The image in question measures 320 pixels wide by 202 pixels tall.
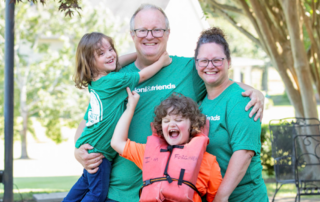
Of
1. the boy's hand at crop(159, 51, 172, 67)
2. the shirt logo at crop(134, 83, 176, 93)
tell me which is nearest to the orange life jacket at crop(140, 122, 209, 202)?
the shirt logo at crop(134, 83, 176, 93)

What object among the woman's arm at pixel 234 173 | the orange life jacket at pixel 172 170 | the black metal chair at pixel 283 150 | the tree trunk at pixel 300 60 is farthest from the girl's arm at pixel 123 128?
the tree trunk at pixel 300 60

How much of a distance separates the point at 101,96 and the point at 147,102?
1.15 feet

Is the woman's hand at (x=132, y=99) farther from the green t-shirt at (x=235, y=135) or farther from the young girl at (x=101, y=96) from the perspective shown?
the green t-shirt at (x=235, y=135)

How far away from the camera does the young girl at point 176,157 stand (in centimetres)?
224

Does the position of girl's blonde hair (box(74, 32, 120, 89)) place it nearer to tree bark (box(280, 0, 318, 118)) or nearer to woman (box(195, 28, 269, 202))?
woman (box(195, 28, 269, 202))

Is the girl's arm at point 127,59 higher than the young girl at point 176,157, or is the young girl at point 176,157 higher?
the girl's arm at point 127,59

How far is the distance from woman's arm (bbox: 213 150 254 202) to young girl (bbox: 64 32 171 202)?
0.89 meters

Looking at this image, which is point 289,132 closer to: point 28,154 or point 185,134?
point 185,134

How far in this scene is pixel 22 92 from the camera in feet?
62.6

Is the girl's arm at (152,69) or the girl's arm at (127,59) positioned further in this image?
the girl's arm at (127,59)

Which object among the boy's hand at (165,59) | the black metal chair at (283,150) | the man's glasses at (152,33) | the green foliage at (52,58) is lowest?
the black metal chair at (283,150)

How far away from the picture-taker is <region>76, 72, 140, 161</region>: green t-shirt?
9.06ft

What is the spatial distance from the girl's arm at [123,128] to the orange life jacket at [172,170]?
23cm

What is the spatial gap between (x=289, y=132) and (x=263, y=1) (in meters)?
2.75
